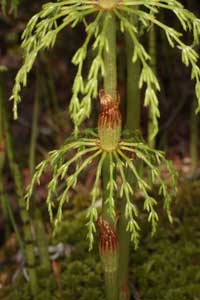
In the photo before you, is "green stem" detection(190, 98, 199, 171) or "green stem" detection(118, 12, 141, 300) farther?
"green stem" detection(190, 98, 199, 171)

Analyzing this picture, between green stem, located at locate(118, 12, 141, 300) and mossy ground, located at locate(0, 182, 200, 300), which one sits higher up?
green stem, located at locate(118, 12, 141, 300)

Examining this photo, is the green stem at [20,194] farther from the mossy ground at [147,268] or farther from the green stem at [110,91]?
the green stem at [110,91]

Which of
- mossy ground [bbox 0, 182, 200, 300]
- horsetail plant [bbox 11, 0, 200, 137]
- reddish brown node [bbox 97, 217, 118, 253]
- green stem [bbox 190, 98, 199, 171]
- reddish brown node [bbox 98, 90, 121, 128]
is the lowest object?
mossy ground [bbox 0, 182, 200, 300]

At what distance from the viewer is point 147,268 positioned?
1.84 metres

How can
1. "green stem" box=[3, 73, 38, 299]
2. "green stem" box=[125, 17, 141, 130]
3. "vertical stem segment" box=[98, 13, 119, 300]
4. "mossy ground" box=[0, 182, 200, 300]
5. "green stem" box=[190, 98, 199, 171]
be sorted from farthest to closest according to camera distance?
"green stem" box=[190, 98, 199, 171] < "mossy ground" box=[0, 182, 200, 300] < "green stem" box=[3, 73, 38, 299] < "green stem" box=[125, 17, 141, 130] < "vertical stem segment" box=[98, 13, 119, 300]

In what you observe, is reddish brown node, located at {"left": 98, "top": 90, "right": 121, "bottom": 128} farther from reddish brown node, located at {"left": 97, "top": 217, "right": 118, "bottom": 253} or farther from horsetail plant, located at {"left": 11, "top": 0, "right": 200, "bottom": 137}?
reddish brown node, located at {"left": 97, "top": 217, "right": 118, "bottom": 253}

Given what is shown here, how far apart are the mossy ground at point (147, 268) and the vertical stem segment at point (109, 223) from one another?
479 millimetres

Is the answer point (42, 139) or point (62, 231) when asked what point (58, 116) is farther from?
point (62, 231)

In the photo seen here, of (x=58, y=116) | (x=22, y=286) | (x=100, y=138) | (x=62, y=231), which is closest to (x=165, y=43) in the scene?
(x=58, y=116)

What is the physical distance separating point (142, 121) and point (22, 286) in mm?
1007

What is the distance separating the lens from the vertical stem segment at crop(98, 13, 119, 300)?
41.8 inches

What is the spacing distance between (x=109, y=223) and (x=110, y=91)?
27 cm

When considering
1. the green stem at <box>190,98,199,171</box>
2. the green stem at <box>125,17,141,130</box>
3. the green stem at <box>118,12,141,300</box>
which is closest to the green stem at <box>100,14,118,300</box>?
the green stem at <box>118,12,141,300</box>

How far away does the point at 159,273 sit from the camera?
1.84 m
